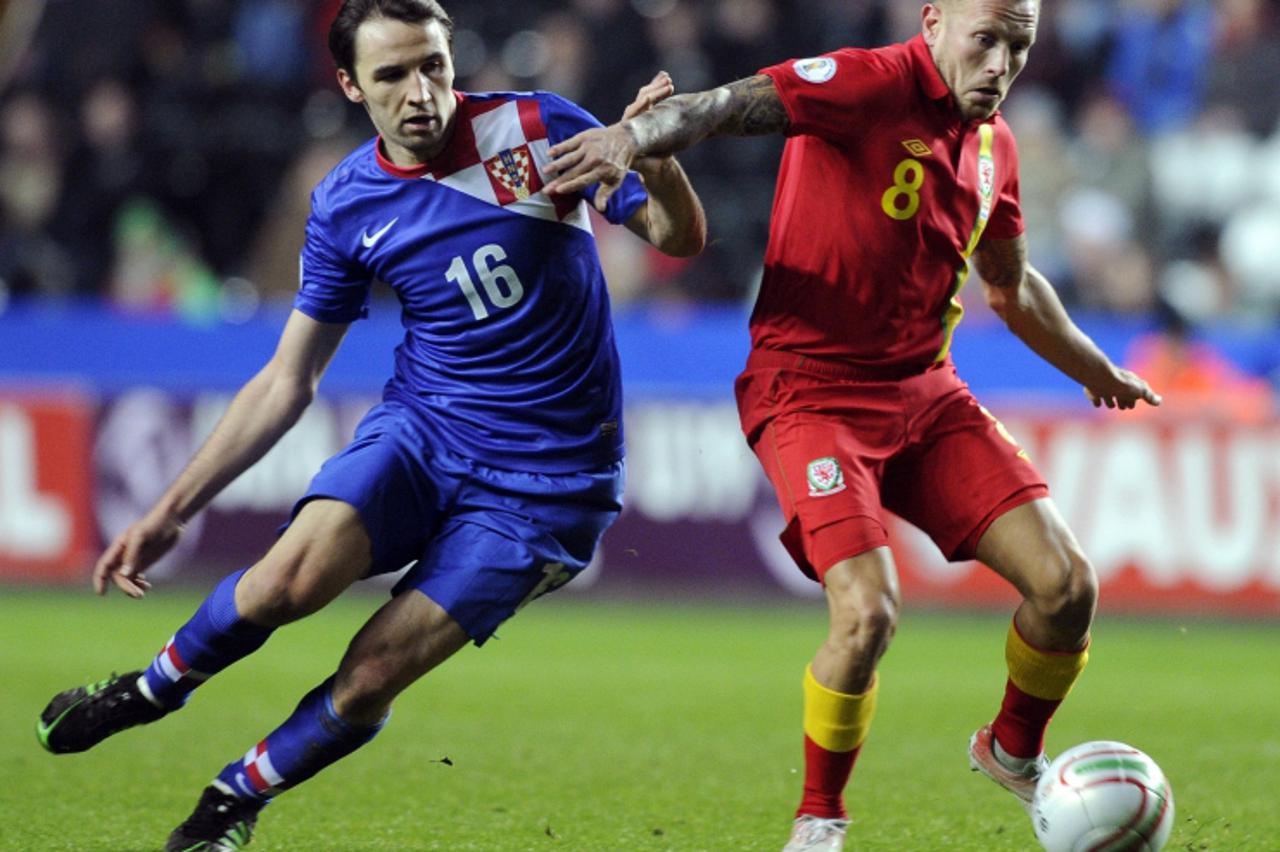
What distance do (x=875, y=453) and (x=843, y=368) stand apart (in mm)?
253

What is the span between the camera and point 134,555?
195 inches

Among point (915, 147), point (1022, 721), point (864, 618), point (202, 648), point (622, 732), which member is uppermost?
point (915, 147)

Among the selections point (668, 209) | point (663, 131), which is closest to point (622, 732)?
point (668, 209)

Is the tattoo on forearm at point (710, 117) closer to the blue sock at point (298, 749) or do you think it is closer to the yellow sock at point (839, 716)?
the yellow sock at point (839, 716)

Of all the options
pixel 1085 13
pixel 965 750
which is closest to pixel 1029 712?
pixel 965 750

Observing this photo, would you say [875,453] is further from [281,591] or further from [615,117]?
[615,117]

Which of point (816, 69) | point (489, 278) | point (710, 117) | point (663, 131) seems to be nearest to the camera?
point (663, 131)

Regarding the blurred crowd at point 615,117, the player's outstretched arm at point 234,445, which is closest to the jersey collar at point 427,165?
the player's outstretched arm at point 234,445

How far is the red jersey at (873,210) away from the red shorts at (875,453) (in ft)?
0.28

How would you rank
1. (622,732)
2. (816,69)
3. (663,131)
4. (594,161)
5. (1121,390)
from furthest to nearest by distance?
(622,732), (1121,390), (816,69), (663,131), (594,161)

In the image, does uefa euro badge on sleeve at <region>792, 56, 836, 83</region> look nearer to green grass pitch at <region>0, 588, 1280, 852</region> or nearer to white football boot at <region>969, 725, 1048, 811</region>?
white football boot at <region>969, 725, 1048, 811</region>

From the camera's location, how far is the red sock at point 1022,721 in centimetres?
549

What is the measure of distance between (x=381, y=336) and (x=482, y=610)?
7877 millimetres

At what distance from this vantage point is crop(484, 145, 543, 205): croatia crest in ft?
16.8
